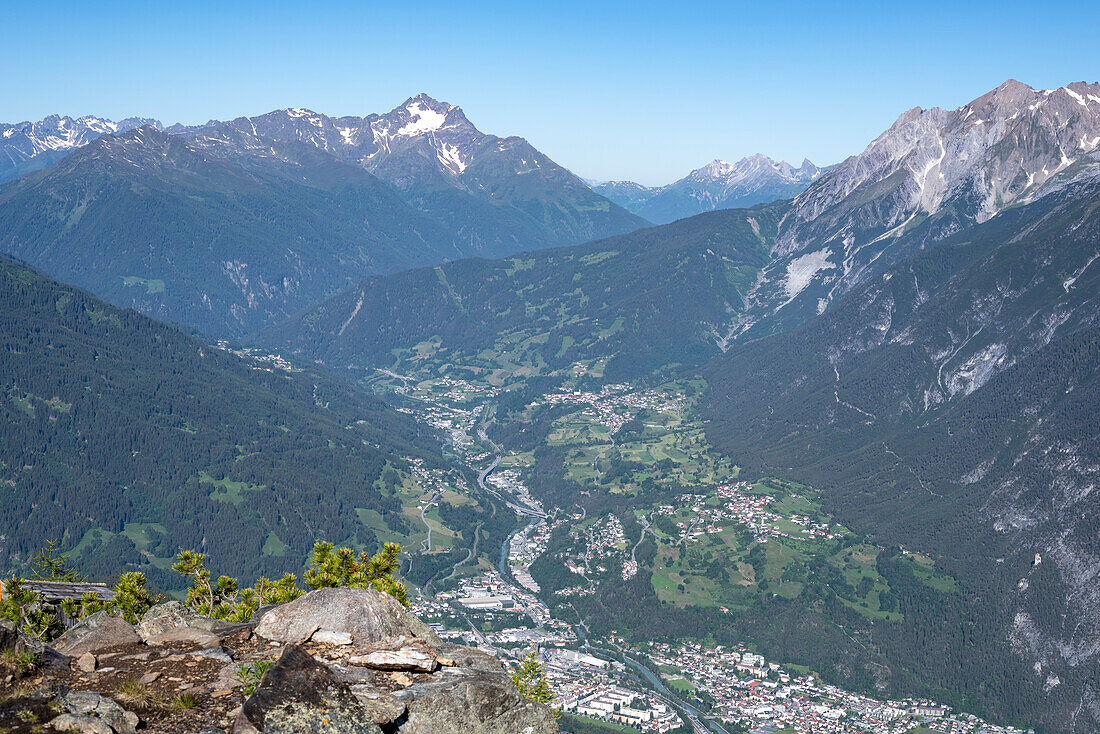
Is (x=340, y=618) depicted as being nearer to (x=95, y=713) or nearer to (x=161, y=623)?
(x=161, y=623)

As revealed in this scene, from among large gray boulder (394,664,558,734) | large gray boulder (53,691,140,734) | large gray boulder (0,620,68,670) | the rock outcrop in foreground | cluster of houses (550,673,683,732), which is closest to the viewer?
large gray boulder (53,691,140,734)

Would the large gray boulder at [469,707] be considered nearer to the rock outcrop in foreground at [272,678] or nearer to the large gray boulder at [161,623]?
the rock outcrop in foreground at [272,678]

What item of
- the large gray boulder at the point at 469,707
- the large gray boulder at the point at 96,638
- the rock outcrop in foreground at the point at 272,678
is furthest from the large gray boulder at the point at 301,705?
the large gray boulder at the point at 96,638

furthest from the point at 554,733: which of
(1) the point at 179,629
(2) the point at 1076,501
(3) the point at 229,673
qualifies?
(2) the point at 1076,501

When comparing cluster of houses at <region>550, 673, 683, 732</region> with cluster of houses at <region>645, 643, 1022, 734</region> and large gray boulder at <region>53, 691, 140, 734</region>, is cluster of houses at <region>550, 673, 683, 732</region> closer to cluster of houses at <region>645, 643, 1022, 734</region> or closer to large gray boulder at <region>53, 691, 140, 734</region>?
cluster of houses at <region>645, 643, 1022, 734</region>

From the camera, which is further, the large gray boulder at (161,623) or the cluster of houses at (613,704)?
the cluster of houses at (613,704)

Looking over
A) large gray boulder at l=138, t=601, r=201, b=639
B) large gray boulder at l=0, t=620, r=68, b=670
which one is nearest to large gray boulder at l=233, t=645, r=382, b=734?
large gray boulder at l=0, t=620, r=68, b=670

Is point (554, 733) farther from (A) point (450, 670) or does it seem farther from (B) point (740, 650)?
(B) point (740, 650)
